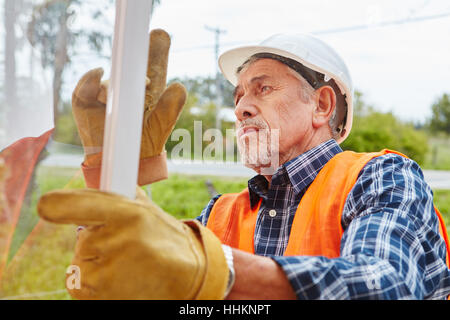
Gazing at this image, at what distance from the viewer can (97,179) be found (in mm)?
A: 893

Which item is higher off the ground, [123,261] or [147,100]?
[147,100]

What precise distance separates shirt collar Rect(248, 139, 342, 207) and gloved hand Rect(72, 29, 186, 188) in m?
0.53

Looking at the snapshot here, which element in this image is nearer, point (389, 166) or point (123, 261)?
point (123, 261)

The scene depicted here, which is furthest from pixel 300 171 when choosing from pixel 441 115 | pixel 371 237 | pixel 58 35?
pixel 441 115

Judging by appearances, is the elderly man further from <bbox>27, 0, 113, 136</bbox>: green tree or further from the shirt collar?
<bbox>27, 0, 113, 136</bbox>: green tree


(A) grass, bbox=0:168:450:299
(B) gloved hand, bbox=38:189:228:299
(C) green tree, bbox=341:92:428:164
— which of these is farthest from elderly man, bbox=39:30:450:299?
(C) green tree, bbox=341:92:428:164

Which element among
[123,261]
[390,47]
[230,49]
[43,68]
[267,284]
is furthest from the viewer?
[390,47]

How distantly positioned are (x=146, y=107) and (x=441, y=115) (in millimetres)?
5218

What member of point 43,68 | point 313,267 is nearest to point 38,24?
point 43,68

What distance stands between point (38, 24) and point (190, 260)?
2.75 ft

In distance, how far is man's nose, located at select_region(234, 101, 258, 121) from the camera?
1509mm

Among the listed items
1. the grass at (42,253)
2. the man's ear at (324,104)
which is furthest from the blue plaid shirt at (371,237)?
the grass at (42,253)

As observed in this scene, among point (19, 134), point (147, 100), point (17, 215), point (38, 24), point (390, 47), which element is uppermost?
point (390, 47)
